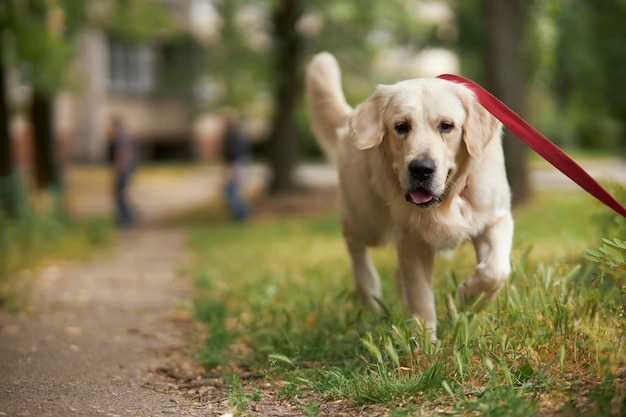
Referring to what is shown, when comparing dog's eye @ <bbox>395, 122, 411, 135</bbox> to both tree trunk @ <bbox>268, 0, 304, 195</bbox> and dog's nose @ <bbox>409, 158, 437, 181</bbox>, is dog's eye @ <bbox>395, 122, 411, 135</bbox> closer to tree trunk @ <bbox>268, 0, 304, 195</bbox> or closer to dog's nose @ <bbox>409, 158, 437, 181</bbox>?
dog's nose @ <bbox>409, 158, 437, 181</bbox>

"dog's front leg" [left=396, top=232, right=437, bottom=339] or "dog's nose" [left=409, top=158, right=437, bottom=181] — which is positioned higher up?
"dog's nose" [left=409, top=158, right=437, bottom=181]

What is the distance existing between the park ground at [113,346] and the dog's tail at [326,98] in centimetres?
171

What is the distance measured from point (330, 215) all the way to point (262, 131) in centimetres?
1880

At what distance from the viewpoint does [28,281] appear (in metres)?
8.05

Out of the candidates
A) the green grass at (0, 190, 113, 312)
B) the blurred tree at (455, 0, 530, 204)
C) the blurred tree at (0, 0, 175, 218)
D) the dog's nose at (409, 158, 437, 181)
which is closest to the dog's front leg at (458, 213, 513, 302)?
the dog's nose at (409, 158, 437, 181)

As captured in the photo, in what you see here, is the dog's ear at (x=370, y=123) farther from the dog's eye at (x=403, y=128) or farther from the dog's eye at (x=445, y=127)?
the dog's eye at (x=445, y=127)

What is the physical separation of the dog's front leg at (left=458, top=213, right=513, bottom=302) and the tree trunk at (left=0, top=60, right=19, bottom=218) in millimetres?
8772

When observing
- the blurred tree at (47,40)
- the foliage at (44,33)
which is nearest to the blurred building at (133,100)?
the blurred tree at (47,40)

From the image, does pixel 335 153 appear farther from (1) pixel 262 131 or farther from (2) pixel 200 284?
(1) pixel 262 131

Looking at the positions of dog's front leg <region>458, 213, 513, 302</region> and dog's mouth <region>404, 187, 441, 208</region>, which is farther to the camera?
dog's front leg <region>458, 213, 513, 302</region>

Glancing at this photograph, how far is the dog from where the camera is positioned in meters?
3.89

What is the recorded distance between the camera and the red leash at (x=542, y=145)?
12.8ft

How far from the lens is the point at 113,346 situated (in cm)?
533

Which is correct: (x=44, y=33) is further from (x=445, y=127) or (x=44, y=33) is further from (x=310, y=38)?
(x=445, y=127)
